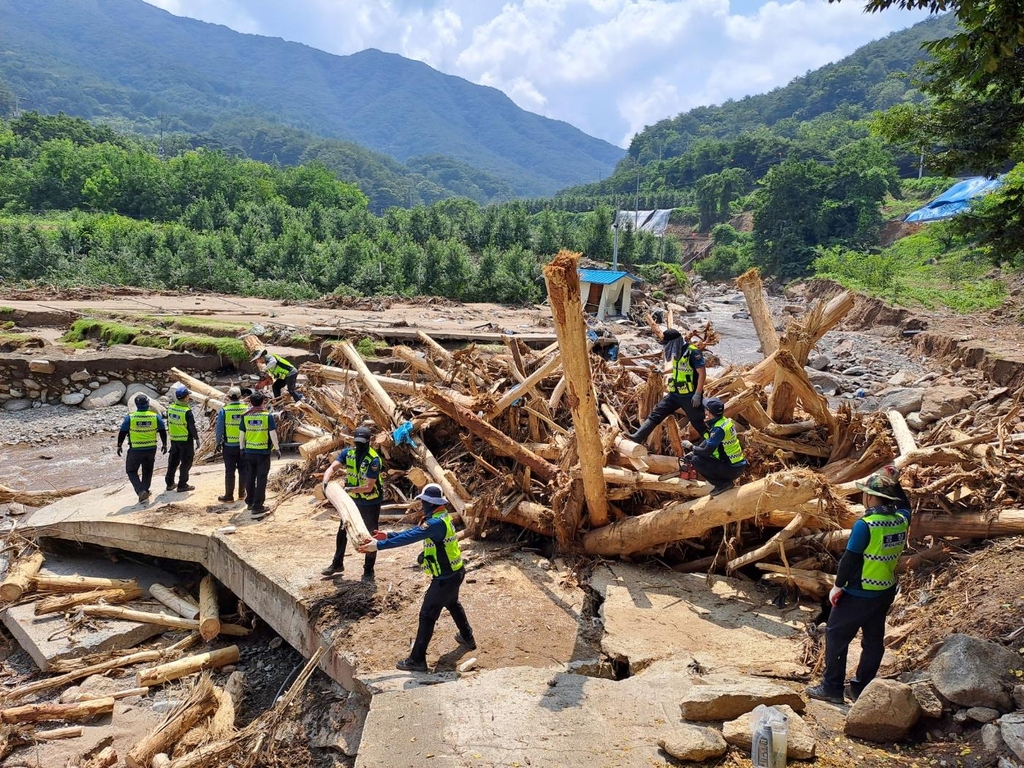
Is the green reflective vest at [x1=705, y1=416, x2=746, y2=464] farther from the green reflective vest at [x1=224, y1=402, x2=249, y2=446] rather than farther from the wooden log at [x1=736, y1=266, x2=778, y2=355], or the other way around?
the green reflective vest at [x1=224, y1=402, x2=249, y2=446]

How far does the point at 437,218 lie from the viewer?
147 feet

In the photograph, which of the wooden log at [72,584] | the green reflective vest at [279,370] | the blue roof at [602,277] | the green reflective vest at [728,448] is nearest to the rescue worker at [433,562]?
the green reflective vest at [728,448]

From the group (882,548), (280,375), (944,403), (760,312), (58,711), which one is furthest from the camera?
(280,375)

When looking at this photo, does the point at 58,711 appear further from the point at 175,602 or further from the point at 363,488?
the point at 363,488

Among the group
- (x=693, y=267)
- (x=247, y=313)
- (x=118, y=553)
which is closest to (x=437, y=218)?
(x=247, y=313)

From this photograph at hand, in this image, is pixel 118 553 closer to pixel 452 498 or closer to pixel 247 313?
pixel 452 498

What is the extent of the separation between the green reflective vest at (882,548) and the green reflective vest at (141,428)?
8451 mm

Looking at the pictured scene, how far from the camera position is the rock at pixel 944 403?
1022cm

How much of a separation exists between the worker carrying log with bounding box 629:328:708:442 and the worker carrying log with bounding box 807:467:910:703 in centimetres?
250

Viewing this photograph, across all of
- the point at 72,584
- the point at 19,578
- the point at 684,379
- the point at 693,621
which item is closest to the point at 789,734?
the point at 693,621

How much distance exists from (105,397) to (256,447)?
11.2m

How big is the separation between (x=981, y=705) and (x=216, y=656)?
6.75m

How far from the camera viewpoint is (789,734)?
3775 mm

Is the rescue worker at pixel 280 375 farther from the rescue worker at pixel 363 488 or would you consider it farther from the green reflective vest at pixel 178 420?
the rescue worker at pixel 363 488
